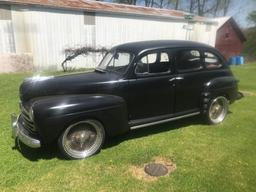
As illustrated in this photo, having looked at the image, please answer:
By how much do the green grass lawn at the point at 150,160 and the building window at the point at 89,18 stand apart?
9957 mm

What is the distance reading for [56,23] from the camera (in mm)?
13531

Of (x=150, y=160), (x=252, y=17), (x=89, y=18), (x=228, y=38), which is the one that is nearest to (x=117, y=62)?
(x=150, y=160)

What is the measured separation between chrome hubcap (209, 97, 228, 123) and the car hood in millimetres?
2585

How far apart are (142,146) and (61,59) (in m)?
10.6

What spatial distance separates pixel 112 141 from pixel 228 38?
23349 millimetres

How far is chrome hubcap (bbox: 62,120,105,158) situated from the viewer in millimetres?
4176

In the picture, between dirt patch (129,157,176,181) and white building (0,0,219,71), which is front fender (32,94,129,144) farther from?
white building (0,0,219,71)

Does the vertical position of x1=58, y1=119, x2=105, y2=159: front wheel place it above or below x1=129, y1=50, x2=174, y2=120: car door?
below

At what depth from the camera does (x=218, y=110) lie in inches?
238

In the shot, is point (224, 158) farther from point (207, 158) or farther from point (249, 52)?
point (249, 52)

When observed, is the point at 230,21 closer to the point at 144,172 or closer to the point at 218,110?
the point at 218,110

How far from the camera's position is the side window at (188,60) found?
519 centimetres

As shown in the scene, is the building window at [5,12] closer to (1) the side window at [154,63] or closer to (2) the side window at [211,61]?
(1) the side window at [154,63]

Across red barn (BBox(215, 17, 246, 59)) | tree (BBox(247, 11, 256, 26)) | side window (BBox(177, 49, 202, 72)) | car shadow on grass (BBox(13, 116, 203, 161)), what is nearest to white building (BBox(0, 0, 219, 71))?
red barn (BBox(215, 17, 246, 59))
